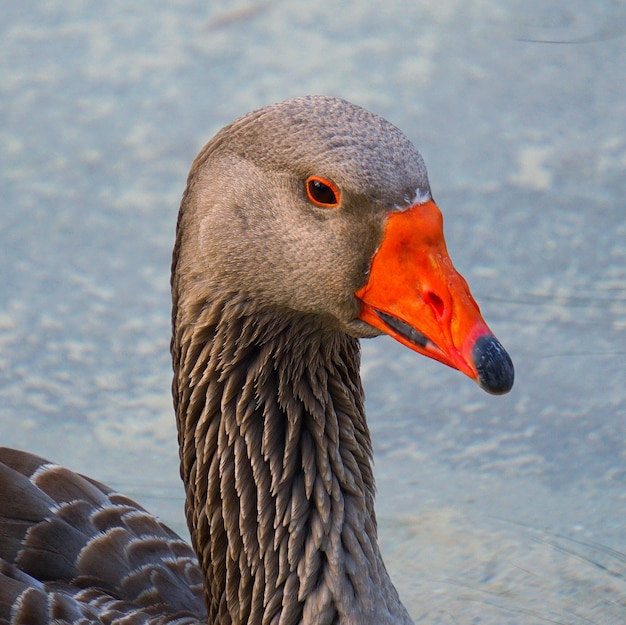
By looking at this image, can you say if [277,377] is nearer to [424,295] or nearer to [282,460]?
[282,460]

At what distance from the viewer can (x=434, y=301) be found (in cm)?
243

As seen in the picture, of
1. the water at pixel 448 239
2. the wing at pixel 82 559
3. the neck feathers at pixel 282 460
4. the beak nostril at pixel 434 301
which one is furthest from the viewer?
the water at pixel 448 239

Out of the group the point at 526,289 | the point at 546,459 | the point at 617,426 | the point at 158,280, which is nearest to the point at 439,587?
the point at 546,459

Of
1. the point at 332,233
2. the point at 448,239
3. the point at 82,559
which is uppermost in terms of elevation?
the point at 448,239

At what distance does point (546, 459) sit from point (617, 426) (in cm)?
32

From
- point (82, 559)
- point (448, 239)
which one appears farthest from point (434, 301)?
point (448, 239)

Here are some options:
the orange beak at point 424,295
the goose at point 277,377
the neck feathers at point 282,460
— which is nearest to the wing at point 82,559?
the goose at point 277,377

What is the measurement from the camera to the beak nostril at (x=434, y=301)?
242cm

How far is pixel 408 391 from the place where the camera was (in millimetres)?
4750

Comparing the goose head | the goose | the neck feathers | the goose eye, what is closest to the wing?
the goose

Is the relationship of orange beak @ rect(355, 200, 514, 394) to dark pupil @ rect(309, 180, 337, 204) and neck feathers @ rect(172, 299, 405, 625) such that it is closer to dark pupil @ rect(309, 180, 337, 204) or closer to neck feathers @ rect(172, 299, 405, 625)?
dark pupil @ rect(309, 180, 337, 204)

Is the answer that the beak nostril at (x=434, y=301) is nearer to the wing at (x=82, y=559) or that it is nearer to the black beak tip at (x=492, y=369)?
the black beak tip at (x=492, y=369)

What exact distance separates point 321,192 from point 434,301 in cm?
35

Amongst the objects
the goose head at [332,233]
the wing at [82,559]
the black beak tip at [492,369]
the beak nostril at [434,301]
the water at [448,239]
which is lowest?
the wing at [82,559]
